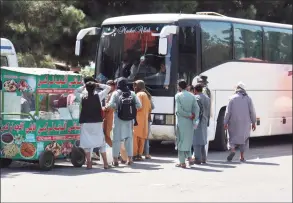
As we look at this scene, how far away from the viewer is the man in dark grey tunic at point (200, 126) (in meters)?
14.8

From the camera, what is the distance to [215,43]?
57.9 ft

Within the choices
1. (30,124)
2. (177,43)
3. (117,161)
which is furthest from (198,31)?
Result: (30,124)

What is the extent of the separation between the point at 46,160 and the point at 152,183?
2.22 m

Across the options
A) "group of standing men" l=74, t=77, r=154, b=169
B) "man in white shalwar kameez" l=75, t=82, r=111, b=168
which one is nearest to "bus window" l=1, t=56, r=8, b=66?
"group of standing men" l=74, t=77, r=154, b=169

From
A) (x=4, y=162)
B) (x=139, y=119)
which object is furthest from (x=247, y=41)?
(x=4, y=162)

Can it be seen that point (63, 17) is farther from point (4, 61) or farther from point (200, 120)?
point (200, 120)

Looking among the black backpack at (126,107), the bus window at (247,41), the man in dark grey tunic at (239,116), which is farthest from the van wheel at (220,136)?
the black backpack at (126,107)

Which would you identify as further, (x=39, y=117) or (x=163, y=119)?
(x=163, y=119)

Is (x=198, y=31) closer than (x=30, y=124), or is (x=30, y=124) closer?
(x=30, y=124)

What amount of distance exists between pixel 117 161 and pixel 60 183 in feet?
9.13

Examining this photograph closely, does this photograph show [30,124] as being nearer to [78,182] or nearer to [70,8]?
[78,182]

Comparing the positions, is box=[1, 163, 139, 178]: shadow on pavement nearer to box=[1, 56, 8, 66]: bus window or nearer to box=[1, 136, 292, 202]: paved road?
box=[1, 136, 292, 202]: paved road

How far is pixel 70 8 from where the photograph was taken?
2108cm

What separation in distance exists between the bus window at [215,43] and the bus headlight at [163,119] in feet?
4.99
